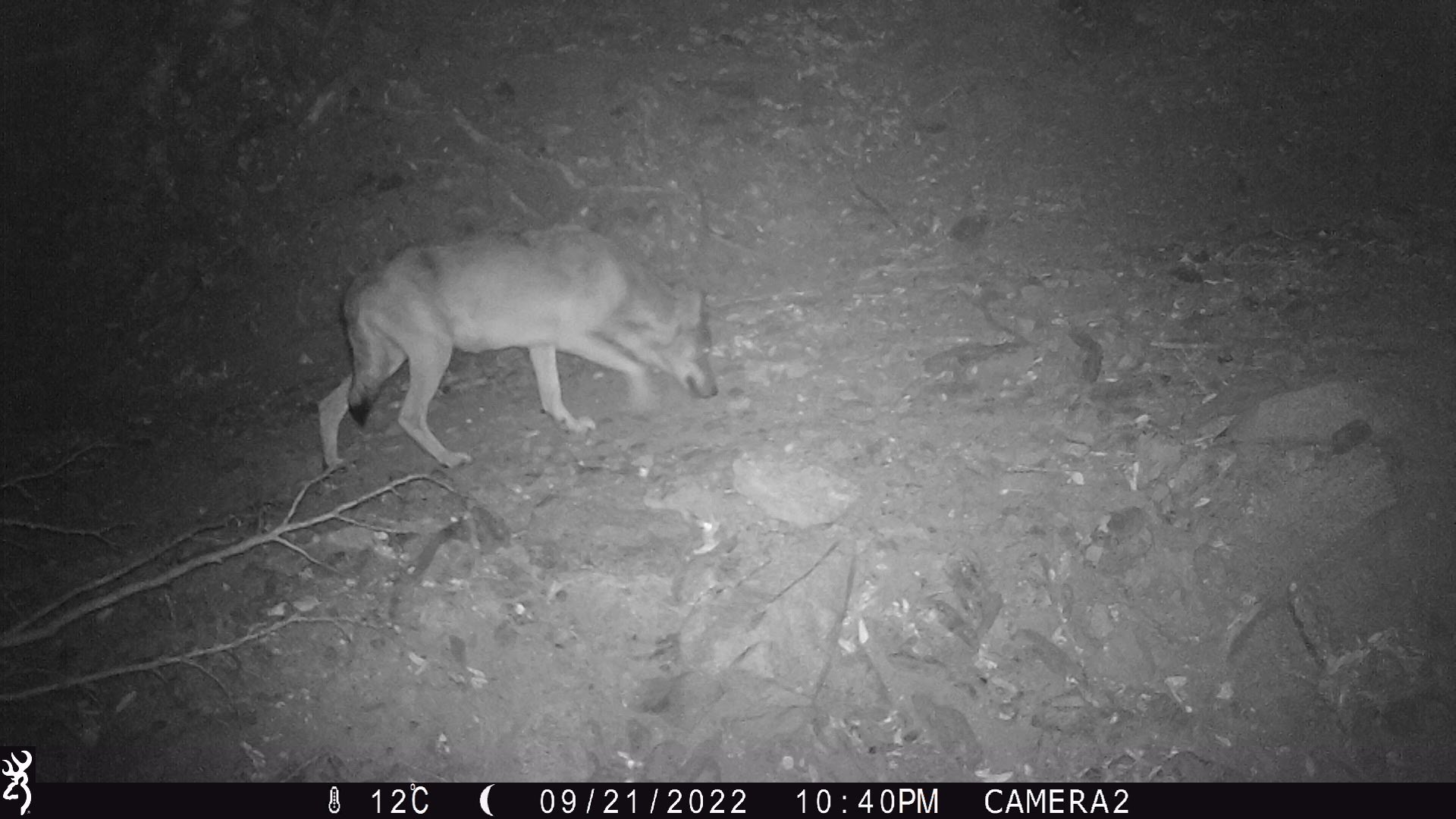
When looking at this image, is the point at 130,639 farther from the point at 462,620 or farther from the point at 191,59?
the point at 191,59

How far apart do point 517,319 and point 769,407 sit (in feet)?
5.27

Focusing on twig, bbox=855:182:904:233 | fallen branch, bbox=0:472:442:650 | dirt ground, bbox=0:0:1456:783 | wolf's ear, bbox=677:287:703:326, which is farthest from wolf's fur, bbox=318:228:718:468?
twig, bbox=855:182:904:233

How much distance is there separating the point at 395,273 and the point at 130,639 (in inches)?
94.1

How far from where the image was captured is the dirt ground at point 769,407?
14.8 feet

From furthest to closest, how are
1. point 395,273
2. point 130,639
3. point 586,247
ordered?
1. point 586,247
2. point 395,273
3. point 130,639

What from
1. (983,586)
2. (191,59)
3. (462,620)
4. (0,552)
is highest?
(191,59)

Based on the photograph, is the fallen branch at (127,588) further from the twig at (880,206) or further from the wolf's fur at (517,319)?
the twig at (880,206)

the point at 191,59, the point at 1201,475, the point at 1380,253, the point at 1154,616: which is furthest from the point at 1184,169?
the point at 191,59

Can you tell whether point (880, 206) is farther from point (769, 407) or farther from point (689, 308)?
point (769, 407)

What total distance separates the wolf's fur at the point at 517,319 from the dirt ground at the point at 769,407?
0.90 feet

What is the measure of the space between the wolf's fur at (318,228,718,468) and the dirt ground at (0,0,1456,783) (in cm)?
27

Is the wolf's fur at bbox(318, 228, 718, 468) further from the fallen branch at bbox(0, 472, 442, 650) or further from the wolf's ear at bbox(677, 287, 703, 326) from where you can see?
the fallen branch at bbox(0, 472, 442, 650)

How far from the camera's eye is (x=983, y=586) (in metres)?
4.77

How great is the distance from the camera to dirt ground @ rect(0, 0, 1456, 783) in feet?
14.8
